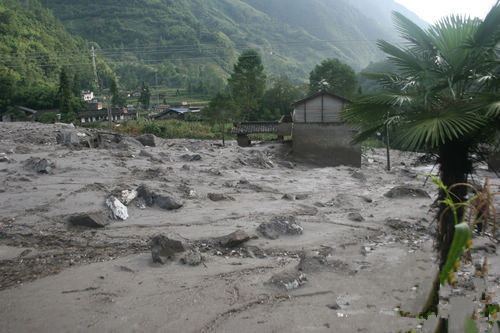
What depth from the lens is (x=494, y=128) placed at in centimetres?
394

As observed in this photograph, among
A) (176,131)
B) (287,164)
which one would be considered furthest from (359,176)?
(176,131)

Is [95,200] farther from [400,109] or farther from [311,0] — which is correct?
[311,0]

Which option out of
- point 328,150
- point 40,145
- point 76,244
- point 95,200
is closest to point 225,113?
point 328,150

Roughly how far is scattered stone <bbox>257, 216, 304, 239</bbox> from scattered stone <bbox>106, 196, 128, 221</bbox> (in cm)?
308

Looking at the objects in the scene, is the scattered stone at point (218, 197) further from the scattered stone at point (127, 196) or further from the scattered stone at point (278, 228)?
the scattered stone at point (278, 228)

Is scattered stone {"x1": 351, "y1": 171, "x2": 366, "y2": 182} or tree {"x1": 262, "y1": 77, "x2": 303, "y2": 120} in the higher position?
tree {"x1": 262, "y1": 77, "x2": 303, "y2": 120}

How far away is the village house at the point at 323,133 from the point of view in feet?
63.1

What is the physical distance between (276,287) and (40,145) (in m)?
15.7

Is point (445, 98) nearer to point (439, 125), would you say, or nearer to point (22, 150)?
point (439, 125)

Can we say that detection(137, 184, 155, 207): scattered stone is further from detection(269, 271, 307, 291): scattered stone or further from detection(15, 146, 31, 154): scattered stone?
detection(15, 146, 31, 154): scattered stone

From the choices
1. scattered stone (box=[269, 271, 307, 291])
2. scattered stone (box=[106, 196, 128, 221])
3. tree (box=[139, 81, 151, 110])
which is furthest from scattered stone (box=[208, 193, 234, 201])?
tree (box=[139, 81, 151, 110])

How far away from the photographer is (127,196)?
31.1 ft

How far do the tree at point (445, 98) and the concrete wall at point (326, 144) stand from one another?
48.3 feet

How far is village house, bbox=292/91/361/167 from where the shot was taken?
19219mm
